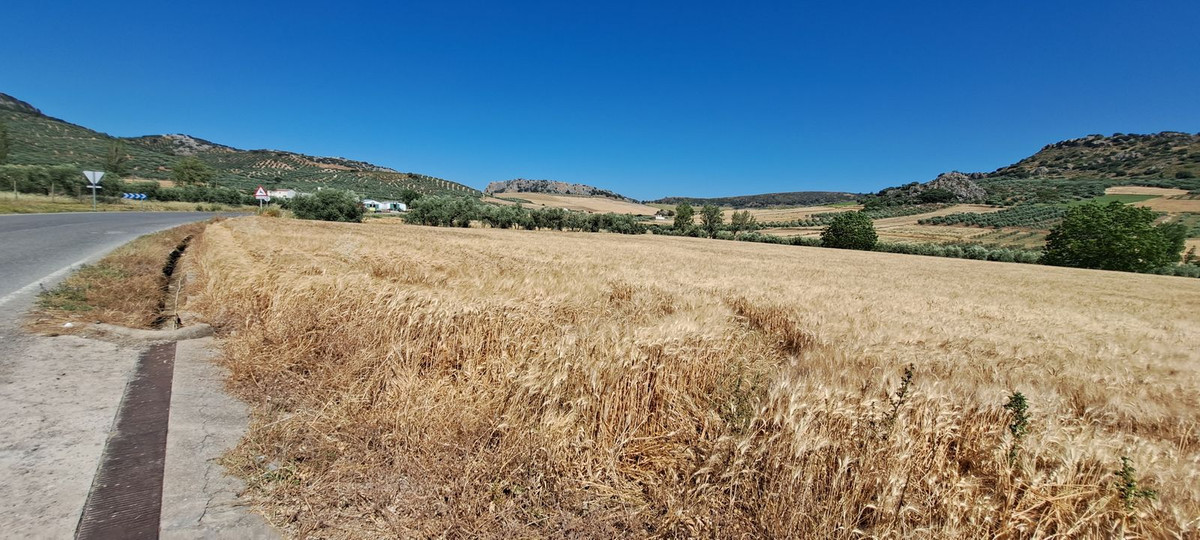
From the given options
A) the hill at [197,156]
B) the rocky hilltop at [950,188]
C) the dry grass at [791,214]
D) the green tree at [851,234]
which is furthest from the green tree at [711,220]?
the rocky hilltop at [950,188]

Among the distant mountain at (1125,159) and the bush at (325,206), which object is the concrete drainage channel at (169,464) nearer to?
the bush at (325,206)

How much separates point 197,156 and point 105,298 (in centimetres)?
16336

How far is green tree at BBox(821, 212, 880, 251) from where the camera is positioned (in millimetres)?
66000

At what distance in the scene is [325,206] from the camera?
2082 inches

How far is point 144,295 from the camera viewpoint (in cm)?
703

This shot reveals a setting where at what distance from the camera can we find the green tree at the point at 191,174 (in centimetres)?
7544

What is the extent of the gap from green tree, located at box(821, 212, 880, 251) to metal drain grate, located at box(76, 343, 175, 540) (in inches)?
2879

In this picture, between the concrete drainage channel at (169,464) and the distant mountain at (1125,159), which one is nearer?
the concrete drainage channel at (169,464)

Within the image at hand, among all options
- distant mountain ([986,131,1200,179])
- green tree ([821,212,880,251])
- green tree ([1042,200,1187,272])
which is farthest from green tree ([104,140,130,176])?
distant mountain ([986,131,1200,179])

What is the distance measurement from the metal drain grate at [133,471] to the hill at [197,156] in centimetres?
9810

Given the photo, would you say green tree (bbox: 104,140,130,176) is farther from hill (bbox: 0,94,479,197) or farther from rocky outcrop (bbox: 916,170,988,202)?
rocky outcrop (bbox: 916,170,988,202)

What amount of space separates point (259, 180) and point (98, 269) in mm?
121138

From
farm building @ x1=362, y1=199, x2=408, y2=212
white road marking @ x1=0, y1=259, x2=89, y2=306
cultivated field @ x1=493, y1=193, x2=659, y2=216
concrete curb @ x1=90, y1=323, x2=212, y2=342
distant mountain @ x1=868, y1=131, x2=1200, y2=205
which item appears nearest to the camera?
concrete curb @ x1=90, y1=323, x2=212, y2=342

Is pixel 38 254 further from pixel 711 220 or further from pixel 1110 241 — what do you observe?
pixel 711 220
